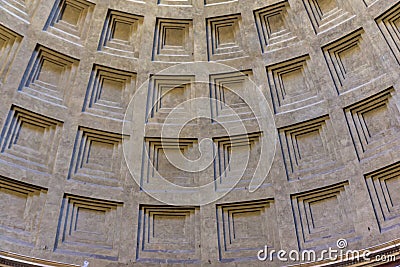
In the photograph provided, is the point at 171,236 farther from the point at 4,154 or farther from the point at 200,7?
the point at 200,7

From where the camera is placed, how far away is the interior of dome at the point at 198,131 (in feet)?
38.8

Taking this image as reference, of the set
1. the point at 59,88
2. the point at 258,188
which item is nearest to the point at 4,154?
the point at 59,88

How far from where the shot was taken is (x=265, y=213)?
41.7 ft

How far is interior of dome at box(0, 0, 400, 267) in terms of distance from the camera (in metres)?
11.8

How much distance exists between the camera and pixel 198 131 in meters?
13.6

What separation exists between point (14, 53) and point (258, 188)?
23.6 feet
